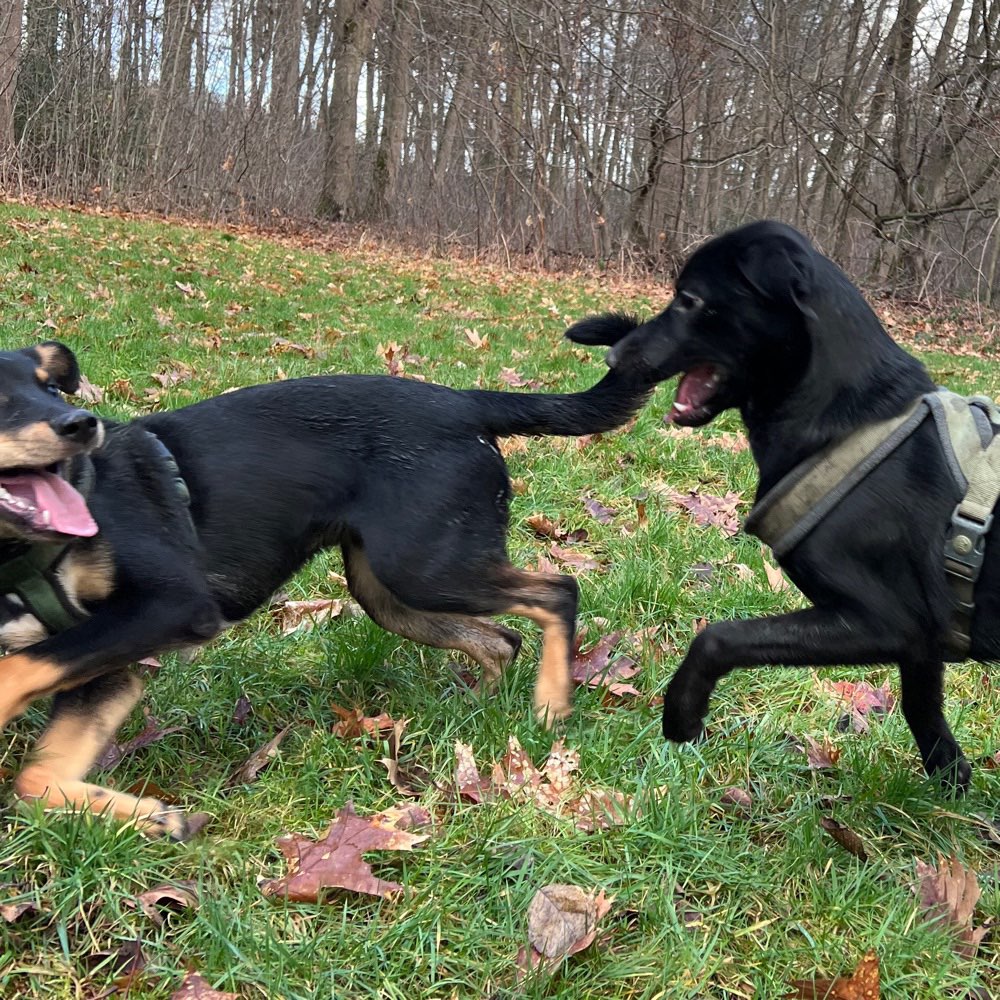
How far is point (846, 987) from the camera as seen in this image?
1.89 m

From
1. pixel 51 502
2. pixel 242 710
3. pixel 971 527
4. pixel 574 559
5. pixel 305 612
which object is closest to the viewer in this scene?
pixel 971 527

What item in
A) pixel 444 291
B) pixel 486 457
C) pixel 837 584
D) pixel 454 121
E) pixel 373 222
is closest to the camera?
pixel 837 584

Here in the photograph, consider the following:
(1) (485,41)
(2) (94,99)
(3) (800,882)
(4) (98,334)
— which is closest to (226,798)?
(3) (800,882)

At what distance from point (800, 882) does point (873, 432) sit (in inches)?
46.0

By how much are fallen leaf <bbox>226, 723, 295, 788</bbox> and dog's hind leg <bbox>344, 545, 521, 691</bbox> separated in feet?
1.98

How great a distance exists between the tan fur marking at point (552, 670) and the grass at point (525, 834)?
8cm

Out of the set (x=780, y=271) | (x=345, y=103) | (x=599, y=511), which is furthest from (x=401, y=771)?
(x=345, y=103)

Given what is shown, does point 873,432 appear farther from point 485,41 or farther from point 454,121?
point 454,121

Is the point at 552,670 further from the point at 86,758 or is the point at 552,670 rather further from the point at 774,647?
the point at 86,758

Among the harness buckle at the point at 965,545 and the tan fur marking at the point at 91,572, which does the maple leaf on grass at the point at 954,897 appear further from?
the tan fur marking at the point at 91,572

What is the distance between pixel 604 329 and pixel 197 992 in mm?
2373

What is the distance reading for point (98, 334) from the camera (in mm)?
6875

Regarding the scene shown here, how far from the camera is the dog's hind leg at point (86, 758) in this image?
2.19m

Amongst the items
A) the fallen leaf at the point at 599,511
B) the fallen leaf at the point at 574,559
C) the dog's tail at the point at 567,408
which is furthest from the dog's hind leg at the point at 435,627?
the fallen leaf at the point at 599,511
